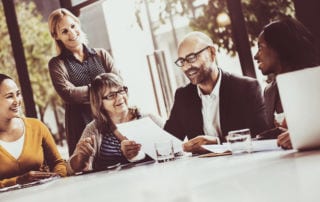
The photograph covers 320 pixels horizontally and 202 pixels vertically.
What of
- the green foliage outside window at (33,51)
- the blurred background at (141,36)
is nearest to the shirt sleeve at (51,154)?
the blurred background at (141,36)

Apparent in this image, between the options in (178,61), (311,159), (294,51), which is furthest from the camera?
(178,61)

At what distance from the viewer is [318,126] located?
4.19 ft

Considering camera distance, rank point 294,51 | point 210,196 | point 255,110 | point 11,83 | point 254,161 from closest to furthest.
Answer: point 210,196
point 254,161
point 294,51
point 255,110
point 11,83

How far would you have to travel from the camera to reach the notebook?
1.27 meters

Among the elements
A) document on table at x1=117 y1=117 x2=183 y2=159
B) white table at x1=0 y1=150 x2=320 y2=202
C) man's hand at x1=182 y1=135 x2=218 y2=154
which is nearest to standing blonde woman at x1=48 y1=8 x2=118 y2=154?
document on table at x1=117 y1=117 x2=183 y2=159

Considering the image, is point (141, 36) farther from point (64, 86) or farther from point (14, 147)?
point (14, 147)

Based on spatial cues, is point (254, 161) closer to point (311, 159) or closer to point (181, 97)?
point (311, 159)

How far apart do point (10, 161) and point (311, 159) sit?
2.08m

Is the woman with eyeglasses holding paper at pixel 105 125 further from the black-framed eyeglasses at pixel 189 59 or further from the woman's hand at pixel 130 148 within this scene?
the black-framed eyeglasses at pixel 189 59

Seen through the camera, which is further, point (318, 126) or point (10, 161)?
point (10, 161)

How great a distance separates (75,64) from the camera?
8.95ft

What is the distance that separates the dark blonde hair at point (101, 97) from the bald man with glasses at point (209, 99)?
1.32 ft

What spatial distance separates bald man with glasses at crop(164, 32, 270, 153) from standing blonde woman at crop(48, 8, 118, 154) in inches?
22.3

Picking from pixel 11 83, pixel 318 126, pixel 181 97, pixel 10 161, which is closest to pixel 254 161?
pixel 318 126
